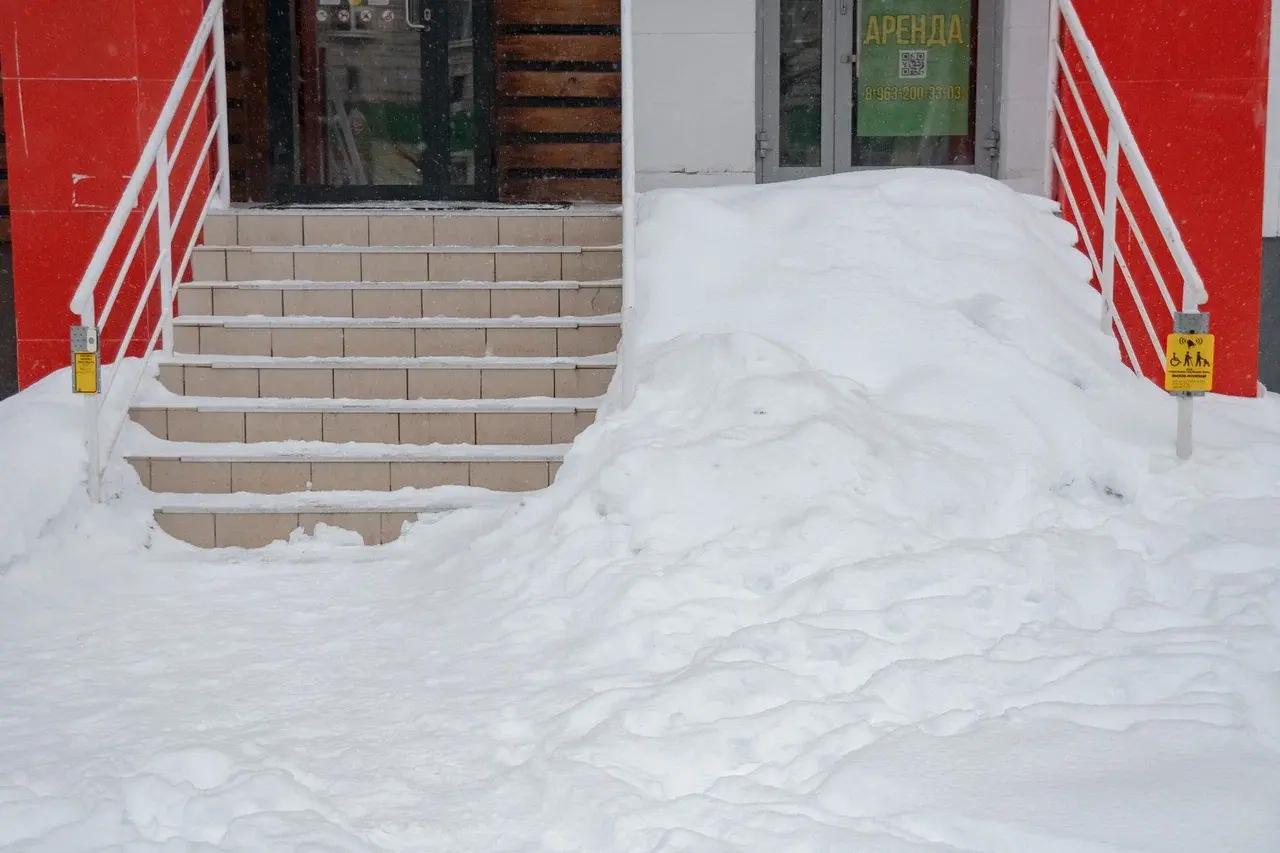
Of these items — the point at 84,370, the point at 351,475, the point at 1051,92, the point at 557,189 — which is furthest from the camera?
the point at 557,189

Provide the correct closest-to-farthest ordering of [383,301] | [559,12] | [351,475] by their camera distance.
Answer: [351,475]
[383,301]
[559,12]

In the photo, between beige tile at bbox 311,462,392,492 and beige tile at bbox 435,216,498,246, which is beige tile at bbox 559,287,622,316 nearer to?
beige tile at bbox 435,216,498,246

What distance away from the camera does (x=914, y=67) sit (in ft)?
27.6

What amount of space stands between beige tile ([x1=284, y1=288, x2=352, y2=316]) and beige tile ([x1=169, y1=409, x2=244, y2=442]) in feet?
2.88

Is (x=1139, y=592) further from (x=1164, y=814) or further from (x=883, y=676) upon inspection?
(x=1164, y=814)

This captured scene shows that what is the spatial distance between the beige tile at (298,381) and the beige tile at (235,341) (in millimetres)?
286

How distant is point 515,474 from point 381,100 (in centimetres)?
449

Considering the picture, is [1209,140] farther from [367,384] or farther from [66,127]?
[66,127]

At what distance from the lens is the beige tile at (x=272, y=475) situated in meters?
5.42

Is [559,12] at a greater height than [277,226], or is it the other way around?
[559,12]

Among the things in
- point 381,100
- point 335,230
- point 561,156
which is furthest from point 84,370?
point 561,156

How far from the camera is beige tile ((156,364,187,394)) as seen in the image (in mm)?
5898

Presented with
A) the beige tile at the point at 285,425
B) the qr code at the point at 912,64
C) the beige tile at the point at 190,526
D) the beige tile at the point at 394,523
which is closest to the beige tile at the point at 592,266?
the beige tile at the point at 285,425

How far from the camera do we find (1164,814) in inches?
110
